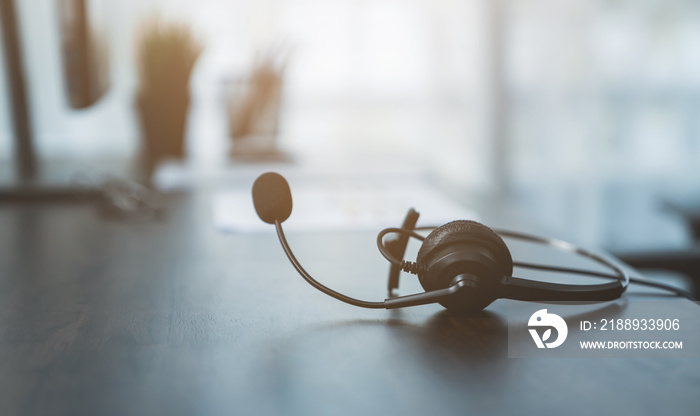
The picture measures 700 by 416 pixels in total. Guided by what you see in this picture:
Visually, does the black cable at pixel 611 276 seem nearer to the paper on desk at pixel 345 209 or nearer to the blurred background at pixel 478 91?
the paper on desk at pixel 345 209

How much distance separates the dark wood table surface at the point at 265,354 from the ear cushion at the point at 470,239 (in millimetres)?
52

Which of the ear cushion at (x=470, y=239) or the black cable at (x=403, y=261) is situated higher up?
the ear cushion at (x=470, y=239)

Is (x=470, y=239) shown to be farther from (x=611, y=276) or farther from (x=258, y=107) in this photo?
(x=258, y=107)

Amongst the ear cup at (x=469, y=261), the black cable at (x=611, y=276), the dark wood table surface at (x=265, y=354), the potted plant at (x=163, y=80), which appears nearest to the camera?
the dark wood table surface at (x=265, y=354)

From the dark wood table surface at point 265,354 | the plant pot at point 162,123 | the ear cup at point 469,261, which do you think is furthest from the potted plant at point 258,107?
the ear cup at point 469,261

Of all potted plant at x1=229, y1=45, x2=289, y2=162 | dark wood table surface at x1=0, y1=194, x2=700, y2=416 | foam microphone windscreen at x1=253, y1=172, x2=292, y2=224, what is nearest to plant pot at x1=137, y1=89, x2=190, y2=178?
potted plant at x1=229, y1=45, x2=289, y2=162

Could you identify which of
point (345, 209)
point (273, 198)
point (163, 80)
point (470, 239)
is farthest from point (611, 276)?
point (163, 80)

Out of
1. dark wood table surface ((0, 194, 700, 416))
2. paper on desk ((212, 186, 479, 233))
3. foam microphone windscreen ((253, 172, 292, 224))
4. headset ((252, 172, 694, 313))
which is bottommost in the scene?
paper on desk ((212, 186, 479, 233))

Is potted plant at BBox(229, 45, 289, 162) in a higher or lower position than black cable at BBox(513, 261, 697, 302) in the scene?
higher

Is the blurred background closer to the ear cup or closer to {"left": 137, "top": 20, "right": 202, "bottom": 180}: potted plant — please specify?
{"left": 137, "top": 20, "right": 202, "bottom": 180}: potted plant

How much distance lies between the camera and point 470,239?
1.70 feet

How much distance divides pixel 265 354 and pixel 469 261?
0.18 meters

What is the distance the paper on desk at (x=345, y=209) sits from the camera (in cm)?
94

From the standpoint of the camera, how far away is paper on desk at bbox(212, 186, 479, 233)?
3.09 ft
